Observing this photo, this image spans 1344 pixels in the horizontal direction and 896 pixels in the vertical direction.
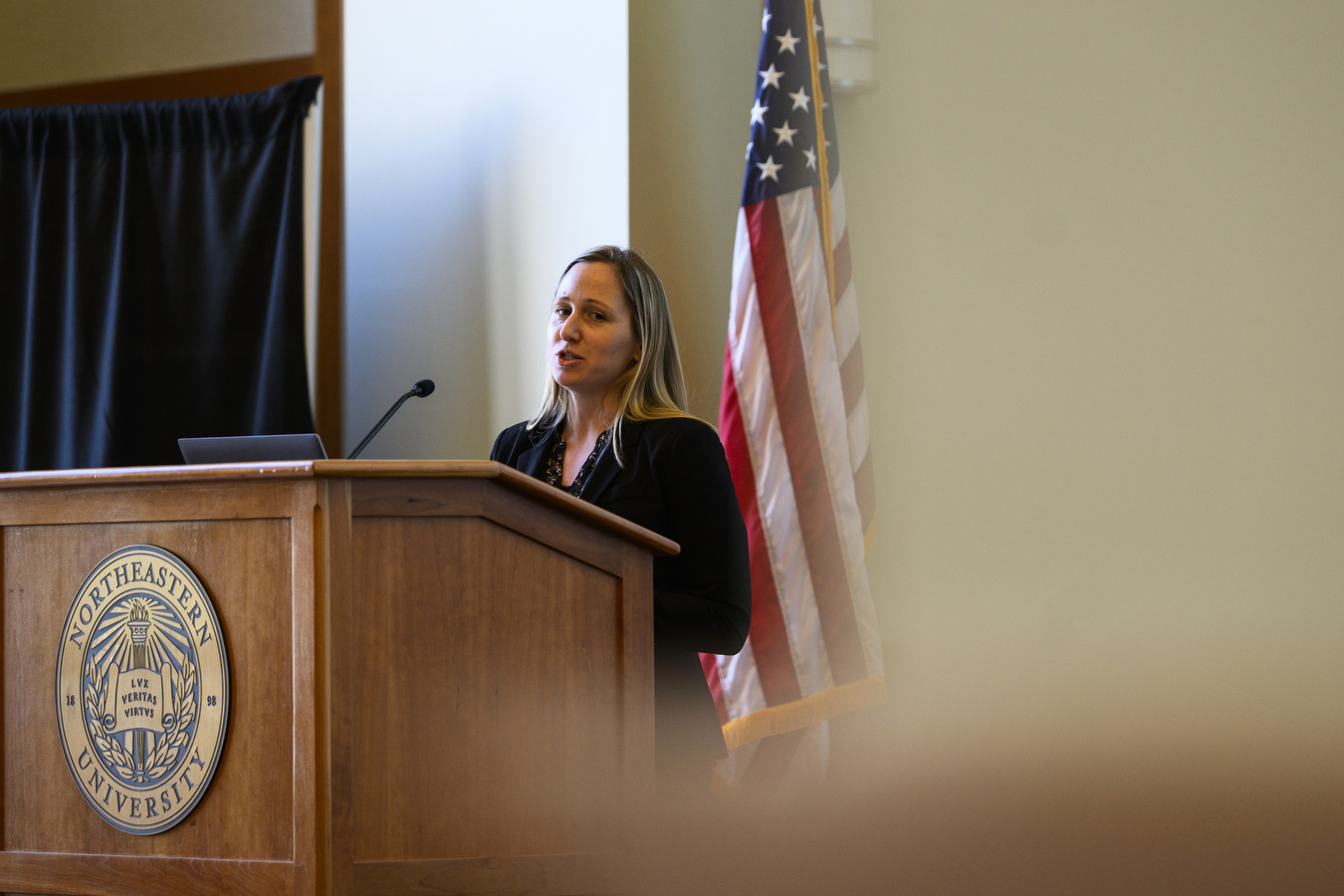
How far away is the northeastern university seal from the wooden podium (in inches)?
0.8

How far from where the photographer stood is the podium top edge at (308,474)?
3.86ft

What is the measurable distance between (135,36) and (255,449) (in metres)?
2.63

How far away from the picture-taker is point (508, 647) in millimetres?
1275

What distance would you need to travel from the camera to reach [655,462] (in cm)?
176

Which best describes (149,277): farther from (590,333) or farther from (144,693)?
(144,693)

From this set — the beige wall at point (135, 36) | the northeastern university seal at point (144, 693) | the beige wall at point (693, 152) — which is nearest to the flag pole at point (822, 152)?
the beige wall at point (693, 152)

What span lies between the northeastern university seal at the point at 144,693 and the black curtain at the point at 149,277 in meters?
1.86

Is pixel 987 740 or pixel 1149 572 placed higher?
pixel 1149 572

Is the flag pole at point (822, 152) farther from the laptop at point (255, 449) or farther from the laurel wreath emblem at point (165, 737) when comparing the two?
the laurel wreath emblem at point (165, 737)

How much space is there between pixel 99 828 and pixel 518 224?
2.05 meters

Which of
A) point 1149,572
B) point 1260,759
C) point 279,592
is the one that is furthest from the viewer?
point 1149,572

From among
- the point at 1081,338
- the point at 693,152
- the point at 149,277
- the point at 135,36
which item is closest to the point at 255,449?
the point at 693,152

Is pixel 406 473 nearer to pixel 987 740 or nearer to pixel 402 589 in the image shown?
pixel 402 589

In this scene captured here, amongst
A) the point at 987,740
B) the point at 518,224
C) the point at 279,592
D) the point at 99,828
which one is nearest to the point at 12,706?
the point at 99,828
